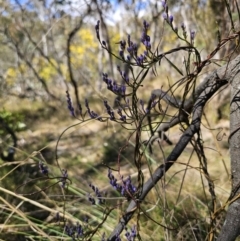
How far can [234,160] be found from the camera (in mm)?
924

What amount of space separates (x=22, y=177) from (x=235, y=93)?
7.45 feet

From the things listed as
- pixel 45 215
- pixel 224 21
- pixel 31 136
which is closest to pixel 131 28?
pixel 31 136

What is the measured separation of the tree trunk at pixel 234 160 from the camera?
2.93 feet

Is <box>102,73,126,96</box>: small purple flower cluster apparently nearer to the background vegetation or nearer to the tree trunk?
the background vegetation

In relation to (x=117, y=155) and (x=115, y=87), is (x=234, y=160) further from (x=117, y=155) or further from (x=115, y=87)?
(x=117, y=155)

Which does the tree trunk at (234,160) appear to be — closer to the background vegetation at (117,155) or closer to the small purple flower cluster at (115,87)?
the background vegetation at (117,155)

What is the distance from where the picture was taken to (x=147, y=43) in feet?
2.89

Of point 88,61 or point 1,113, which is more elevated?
point 88,61

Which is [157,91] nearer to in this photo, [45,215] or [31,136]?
[45,215]

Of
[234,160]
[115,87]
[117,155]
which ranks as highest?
[117,155]

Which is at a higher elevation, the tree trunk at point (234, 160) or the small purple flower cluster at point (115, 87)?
the small purple flower cluster at point (115, 87)

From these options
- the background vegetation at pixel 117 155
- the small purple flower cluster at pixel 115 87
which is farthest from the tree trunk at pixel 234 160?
the small purple flower cluster at pixel 115 87

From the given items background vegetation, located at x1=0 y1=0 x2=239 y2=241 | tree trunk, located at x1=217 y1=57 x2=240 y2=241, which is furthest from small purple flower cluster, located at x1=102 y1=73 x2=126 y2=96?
tree trunk, located at x1=217 y1=57 x2=240 y2=241

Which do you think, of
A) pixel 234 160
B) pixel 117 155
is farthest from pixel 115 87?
pixel 117 155
